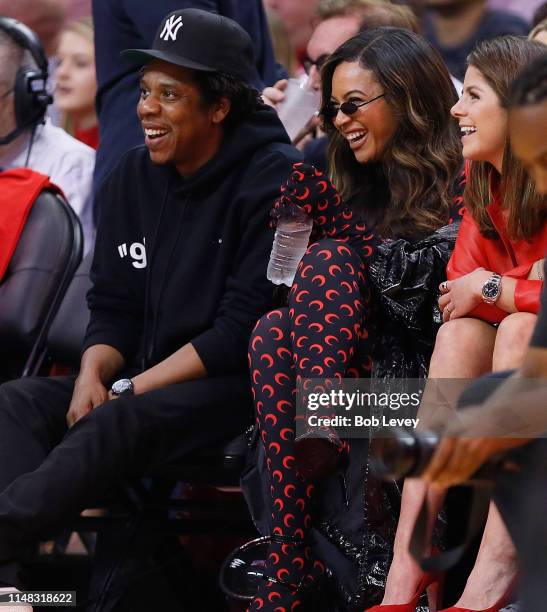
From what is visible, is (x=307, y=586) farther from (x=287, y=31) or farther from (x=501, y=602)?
(x=287, y=31)

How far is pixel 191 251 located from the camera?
12.6 feet

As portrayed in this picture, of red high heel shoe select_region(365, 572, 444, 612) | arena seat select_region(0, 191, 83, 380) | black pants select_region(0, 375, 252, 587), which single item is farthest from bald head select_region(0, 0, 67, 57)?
red high heel shoe select_region(365, 572, 444, 612)

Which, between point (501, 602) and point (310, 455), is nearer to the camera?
point (501, 602)

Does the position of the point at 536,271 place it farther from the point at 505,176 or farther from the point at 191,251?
the point at 191,251

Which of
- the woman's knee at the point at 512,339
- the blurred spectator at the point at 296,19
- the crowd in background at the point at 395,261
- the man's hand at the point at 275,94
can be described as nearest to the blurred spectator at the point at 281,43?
the blurred spectator at the point at 296,19

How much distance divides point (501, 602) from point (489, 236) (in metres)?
0.89

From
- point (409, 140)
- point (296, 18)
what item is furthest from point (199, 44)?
point (296, 18)

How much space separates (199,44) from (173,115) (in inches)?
8.8

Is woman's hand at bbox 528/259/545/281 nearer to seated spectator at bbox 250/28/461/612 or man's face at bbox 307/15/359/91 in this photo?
seated spectator at bbox 250/28/461/612

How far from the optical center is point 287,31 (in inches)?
218

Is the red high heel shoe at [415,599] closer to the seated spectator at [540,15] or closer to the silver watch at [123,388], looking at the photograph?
the silver watch at [123,388]

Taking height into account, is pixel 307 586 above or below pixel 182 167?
below

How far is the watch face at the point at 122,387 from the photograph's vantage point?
367cm

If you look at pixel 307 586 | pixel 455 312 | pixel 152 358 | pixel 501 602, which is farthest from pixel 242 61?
pixel 501 602
